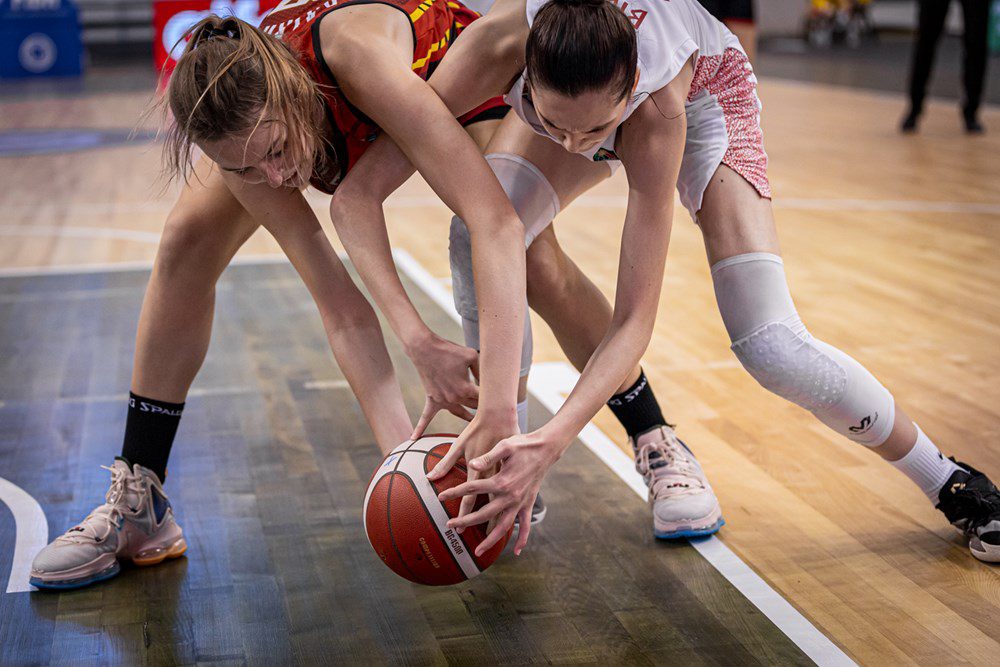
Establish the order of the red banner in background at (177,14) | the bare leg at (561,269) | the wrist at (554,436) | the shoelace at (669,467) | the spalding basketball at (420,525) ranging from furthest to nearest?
the red banner in background at (177,14) → the shoelace at (669,467) → the bare leg at (561,269) → the spalding basketball at (420,525) → the wrist at (554,436)

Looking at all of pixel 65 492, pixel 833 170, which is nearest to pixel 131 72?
pixel 833 170

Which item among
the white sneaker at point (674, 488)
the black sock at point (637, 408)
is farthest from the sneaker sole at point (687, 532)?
the black sock at point (637, 408)

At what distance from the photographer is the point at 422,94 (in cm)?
179

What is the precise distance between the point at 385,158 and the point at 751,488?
1.17 m

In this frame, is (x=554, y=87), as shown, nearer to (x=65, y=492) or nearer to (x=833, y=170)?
(x=65, y=492)

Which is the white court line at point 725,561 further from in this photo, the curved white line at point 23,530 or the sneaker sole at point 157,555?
the curved white line at point 23,530

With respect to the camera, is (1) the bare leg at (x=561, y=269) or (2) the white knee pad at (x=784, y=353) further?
(1) the bare leg at (x=561, y=269)

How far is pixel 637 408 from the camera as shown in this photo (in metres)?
2.46

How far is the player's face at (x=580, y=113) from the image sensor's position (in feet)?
5.46

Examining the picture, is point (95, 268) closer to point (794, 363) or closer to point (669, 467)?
point (669, 467)

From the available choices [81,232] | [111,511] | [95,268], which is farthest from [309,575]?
[81,232]

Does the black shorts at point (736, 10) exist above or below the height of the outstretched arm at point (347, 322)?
below

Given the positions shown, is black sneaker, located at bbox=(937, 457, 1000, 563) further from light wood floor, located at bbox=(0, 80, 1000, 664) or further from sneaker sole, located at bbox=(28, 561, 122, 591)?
sneaker sole, located at bbox=(28, 561, 122, 591)

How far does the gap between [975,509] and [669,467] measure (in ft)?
1.96
